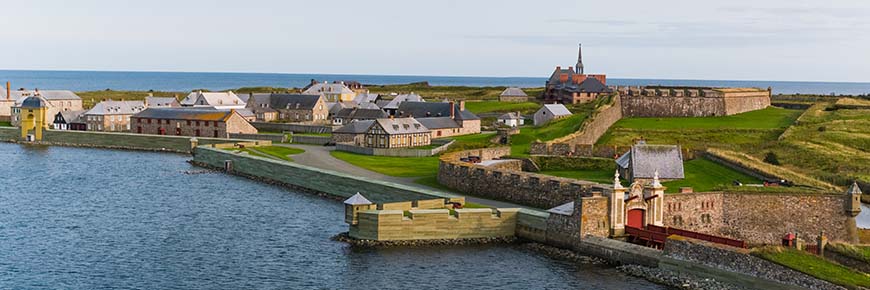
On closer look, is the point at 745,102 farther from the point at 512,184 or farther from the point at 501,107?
the point at 512,184

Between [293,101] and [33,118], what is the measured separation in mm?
29062

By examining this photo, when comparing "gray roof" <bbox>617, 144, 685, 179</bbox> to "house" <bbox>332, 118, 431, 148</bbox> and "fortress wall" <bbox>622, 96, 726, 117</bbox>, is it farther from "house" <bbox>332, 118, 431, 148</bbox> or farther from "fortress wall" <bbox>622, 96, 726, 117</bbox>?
"fortress wall" <bbox>622, 96, 726, 117</bbox>

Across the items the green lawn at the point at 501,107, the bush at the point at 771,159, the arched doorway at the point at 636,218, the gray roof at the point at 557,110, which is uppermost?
the green lawn at the point at 501,107

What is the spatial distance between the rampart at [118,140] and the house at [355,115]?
15.7 meters

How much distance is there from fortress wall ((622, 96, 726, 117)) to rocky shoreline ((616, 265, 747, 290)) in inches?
2084

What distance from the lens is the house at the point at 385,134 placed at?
8150 centimetres

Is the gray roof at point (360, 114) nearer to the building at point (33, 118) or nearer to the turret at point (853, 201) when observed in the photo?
the building at point (33, 118)

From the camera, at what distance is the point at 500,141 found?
7856cm

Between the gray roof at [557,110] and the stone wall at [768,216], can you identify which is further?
the gray roof at [557,110]

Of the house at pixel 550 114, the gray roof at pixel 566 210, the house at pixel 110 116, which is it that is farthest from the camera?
the house at pixel 110 116

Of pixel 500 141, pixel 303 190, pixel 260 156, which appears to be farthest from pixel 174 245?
pixel 500 141

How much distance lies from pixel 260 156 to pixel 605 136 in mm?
27062

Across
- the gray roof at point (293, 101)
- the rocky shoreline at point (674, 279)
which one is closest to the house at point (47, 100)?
the gray roof at point (293, 101)

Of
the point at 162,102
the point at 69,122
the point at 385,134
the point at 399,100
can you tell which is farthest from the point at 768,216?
the point at 162,102
